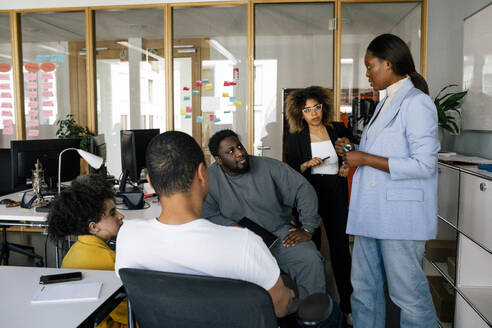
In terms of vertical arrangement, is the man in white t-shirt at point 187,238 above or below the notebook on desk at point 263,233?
above

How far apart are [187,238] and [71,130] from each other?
4202mm

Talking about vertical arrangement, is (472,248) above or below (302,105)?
below

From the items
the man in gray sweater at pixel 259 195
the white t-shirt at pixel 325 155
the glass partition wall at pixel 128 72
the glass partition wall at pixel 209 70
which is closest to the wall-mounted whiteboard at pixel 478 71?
the white t-shirt at pixel 325 155

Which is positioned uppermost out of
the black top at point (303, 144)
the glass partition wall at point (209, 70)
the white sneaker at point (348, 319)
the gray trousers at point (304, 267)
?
the glass partition wall at point (209, 70)

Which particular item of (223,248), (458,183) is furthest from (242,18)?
(223,248)

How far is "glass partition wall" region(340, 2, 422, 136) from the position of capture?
169 inches

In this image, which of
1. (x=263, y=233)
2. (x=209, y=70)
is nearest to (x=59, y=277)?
(x=263, y=233)

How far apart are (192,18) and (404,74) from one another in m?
3.44

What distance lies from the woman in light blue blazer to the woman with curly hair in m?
0.75

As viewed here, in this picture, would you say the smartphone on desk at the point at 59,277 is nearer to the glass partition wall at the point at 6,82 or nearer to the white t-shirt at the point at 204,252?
the white t-shirt at the point at 204,252

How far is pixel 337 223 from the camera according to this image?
102 inches

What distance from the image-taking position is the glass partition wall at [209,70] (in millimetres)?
4598

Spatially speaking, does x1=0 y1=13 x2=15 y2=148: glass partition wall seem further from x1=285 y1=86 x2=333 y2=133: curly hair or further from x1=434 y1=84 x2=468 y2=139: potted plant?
x1=434 y1=84 x2=468 y2=139: potted plant

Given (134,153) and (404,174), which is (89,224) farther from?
(404,174)
